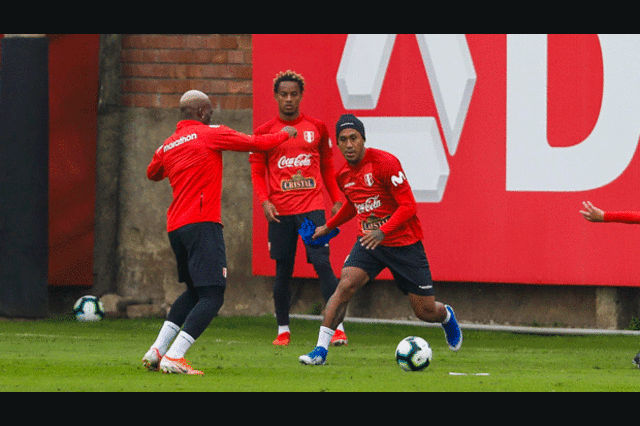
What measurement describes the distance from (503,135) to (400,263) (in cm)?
319

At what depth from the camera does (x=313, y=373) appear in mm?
7023

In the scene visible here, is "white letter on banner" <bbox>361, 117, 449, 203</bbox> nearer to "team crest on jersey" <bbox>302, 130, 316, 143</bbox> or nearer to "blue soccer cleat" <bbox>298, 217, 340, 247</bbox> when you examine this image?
"team crest on jersey" <bbox>302, 130, 316, 143</bbox>

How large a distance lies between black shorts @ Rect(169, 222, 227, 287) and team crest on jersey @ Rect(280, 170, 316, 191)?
253 centimetres

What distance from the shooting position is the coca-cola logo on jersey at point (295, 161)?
31.6ft

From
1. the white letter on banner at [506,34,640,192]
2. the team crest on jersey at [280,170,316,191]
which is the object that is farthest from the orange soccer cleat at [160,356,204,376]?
the white letter on banner at [506,34,640,192]

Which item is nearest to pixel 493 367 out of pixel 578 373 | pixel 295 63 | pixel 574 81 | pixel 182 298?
pixel 578 373

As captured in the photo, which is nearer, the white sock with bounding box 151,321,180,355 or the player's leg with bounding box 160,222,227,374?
the player's leg with bounding box 160,222,227,374

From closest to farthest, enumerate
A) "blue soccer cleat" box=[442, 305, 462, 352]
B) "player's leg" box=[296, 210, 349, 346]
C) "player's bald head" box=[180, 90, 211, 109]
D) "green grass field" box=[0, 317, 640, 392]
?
"green grass field" box=[0, 317, 640, 392] < "player's bald head" box=[180, 90, 211, 109] < "blue soccer cleat" box=[442, 305, 462, 352] < "player's leg" box=[296, 210, 349, 346]

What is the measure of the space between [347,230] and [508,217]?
5.79 feet

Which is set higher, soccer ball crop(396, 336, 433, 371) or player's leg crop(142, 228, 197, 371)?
player's leg crop(142, 228, 197, 371)

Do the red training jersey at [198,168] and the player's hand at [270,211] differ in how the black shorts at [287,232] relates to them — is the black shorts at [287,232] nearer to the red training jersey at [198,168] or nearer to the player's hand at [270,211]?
the player's hand at [270,211]

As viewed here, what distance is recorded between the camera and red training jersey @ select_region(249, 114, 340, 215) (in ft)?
31.5

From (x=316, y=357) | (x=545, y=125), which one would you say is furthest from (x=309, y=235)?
(x=545, y=125)

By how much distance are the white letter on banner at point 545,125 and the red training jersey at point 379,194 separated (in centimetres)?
292
